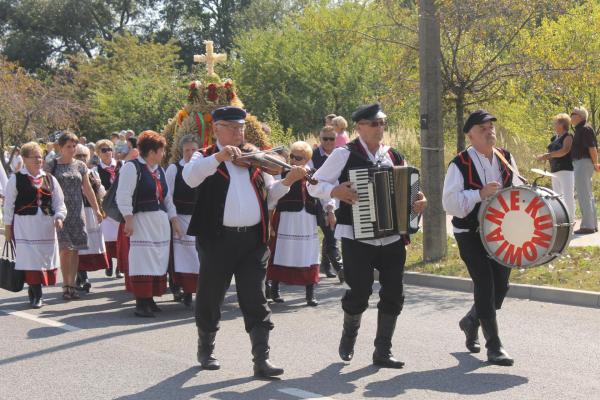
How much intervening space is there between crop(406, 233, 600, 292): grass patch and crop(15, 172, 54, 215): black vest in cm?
452

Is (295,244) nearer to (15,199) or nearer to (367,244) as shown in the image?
(15,199)

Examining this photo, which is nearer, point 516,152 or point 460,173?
point 460,173

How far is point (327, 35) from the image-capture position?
46.6 feet

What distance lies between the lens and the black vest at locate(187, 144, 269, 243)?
7.03 m

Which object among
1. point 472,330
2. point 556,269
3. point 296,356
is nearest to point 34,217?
point 296,356

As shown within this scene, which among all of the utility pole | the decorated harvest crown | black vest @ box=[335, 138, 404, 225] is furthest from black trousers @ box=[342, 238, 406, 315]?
the utility pole

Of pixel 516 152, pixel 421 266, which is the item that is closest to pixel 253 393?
pixel 421 266

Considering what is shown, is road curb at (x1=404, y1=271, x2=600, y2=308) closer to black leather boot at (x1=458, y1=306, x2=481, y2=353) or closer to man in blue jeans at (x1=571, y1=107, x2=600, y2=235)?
black leather boot at (x1=458, y1=306, x2=481, y2=353)

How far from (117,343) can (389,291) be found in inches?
104

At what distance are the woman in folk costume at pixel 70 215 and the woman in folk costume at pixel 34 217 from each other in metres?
0.45

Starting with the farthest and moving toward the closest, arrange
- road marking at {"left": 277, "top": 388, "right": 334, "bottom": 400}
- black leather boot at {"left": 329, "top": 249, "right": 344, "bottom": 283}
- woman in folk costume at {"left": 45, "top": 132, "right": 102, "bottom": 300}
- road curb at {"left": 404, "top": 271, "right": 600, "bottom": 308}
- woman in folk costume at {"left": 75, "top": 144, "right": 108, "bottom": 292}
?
black leather boot at {"left": 329, "top": 249, "right": 344, "bottom": 283}
woman in folk costume at {"left": 75, "top": 144, "right": 108, "bottom": 292}
woman in folk costume at {"left": 45, "top": 132, "right": 102, "bottom": 300}
road curb at {"left": 404, "top": 271, "right": 600, "bottom": 308}
road marking at {"left": 277, "top": 388, "right": 334, "bottom": 400}

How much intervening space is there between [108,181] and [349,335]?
706cm

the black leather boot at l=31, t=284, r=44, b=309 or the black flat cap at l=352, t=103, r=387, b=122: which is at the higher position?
the black flat cap at l=352, t=103, r=387, b=122

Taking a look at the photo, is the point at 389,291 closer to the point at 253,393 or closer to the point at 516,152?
the point at 253,393
